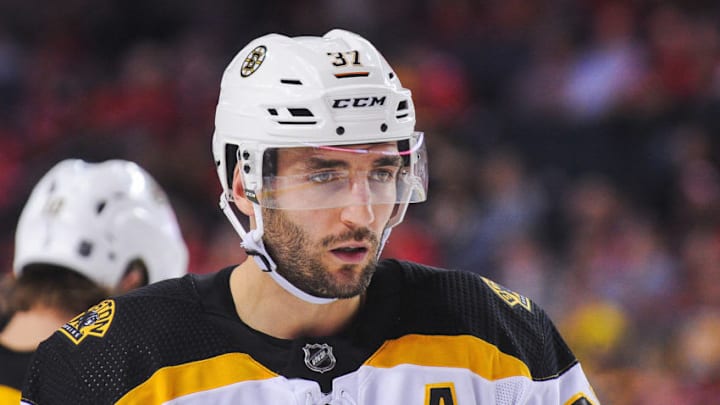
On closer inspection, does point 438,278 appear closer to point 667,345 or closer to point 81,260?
point 81,260

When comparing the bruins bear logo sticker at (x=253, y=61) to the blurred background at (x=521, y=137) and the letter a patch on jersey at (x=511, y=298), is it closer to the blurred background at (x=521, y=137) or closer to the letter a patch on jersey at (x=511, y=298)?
the letter a patch on jersey at (x=511, y=298)

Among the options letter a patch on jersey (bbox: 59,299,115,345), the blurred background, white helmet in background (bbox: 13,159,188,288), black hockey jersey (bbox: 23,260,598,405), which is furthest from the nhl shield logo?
the blurred background

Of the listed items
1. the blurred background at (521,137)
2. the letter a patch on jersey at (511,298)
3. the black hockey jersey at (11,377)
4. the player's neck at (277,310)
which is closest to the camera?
the player's neck at (277,310)

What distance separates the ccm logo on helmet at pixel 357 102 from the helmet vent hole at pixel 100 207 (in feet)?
4.17

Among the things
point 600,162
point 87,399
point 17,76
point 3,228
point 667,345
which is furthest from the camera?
point 17,76

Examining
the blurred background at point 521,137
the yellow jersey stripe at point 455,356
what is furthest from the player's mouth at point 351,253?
the blurred background at point 521,137

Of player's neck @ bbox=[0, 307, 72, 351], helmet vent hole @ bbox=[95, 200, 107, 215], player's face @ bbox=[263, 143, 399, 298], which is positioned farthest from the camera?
helmet vent hole @ bbox=[95, 200, 107, 215]

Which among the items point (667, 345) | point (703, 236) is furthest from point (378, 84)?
point (703, 236)

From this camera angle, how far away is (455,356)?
245 cm

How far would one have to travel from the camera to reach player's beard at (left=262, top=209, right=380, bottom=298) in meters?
2.31

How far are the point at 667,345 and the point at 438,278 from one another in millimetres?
3118

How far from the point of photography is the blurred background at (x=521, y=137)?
5.74 m

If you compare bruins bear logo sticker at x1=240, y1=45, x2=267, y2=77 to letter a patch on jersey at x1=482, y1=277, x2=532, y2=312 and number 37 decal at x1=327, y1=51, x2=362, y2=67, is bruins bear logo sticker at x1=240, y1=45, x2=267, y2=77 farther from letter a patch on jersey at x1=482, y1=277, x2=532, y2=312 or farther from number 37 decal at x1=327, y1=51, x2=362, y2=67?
letter a patch on jersey at x1=482, y1=277, x2=532, y2=312

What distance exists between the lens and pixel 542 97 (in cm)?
712
